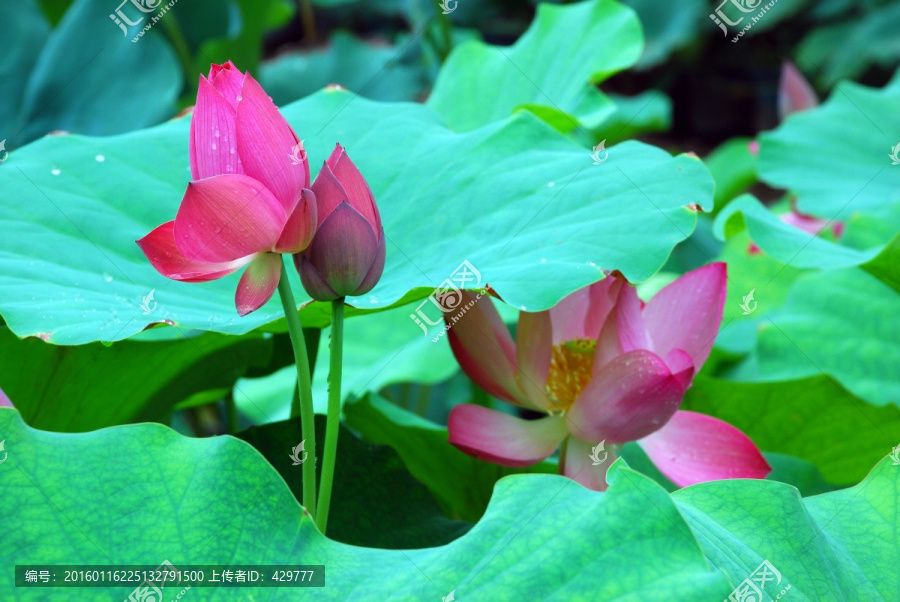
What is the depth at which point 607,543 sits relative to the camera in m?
0.40

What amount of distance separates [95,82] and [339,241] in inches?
46.5

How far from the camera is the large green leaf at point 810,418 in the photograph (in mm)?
870

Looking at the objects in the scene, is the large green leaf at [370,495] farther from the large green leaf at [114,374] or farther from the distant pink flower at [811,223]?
the distant pink flower at [811,223]

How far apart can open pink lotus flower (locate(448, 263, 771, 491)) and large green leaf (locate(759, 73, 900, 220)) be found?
0.80 metres

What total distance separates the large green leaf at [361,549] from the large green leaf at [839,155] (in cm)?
99

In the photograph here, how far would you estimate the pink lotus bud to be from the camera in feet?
1.66

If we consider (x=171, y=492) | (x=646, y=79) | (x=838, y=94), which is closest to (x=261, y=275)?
(x=171, y=492)

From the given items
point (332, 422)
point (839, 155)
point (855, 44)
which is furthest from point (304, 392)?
point (855, 44)

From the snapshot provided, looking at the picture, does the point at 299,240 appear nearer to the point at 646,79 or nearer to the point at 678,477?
the point at 678,477
